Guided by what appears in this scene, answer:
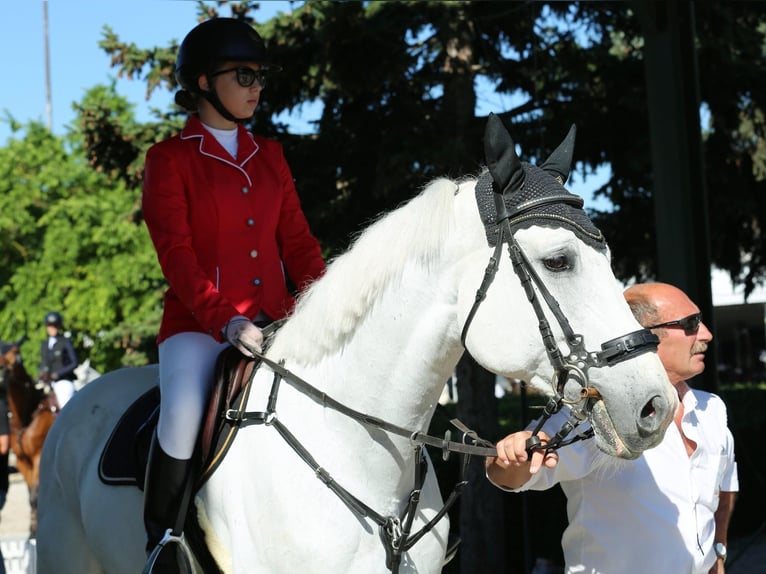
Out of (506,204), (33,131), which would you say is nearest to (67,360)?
(506,204)

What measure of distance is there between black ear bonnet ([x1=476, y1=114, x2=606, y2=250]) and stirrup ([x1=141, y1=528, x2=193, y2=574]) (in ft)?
4.60

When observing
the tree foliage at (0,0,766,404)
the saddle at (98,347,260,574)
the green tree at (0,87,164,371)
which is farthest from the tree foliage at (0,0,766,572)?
the green tree at (0,87,164,371)

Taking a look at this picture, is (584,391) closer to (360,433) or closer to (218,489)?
(360,433)

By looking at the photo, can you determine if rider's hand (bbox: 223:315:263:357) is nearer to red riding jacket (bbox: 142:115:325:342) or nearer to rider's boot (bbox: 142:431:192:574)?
red riding jacket (bbox: 142:115:325:342)

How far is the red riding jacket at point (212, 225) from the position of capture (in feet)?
10.7

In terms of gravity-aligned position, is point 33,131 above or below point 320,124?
above

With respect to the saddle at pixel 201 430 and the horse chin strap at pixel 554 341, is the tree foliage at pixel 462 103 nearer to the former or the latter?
the saddle at pixel 201 430

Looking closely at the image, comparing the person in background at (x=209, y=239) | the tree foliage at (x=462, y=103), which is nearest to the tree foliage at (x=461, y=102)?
the tree foliage at (x=462, y=103)

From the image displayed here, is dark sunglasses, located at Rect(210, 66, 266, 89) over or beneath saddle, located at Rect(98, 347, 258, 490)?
over

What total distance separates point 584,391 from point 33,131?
27.4 m

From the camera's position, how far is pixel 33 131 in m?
27.3

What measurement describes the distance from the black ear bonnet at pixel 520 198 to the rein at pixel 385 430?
25.1 inches

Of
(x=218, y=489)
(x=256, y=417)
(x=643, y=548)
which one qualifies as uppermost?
(x=256, y=417)

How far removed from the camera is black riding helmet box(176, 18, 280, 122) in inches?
135
